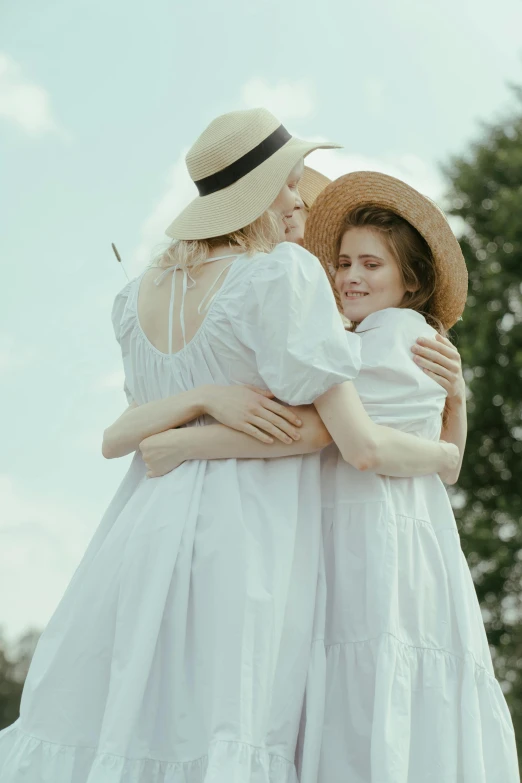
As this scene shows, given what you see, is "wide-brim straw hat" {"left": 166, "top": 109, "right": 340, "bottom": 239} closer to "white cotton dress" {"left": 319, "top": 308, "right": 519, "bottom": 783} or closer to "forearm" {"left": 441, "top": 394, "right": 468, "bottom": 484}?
"white cotton dress" {"left": 319, "top": 308, "right": 519, "bottom": 783}

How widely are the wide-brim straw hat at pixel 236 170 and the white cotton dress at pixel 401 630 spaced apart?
535mm

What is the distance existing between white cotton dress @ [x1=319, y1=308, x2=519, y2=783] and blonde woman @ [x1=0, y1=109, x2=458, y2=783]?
115 mm

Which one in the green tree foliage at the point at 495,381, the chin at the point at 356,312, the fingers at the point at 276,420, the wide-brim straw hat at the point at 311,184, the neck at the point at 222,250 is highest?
the wide-brim straw hat at the point at 311,184

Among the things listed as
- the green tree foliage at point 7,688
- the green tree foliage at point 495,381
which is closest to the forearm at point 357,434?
the green tree foliage at point 495,381

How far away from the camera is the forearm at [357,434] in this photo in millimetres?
2527

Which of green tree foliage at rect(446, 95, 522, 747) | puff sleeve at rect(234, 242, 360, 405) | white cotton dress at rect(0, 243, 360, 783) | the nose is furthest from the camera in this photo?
green tree foliage at rect(446, 95, 522, 747)

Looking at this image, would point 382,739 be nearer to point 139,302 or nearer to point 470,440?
point 139,302

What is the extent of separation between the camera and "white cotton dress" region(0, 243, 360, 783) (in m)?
2.34

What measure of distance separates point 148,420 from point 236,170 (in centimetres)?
75

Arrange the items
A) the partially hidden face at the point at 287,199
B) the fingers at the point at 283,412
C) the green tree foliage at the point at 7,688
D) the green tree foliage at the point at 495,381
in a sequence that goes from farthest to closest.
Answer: the green tree foliage at the point at 7,688 < the green tree foliage at the point at 495,381 < the partially hidden face at the point at 287,199 < the fingers at the point at 283,412

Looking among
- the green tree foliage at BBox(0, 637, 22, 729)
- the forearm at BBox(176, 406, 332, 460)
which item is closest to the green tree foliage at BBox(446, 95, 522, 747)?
the forearm at BBox(176, 406, 332, 460)

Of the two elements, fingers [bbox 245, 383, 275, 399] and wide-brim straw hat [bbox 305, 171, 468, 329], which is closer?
fingers [bbox 245, 383, 275, 399]

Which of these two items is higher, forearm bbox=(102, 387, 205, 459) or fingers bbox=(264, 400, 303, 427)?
forearm bbox=(102, 387, 205, 459)

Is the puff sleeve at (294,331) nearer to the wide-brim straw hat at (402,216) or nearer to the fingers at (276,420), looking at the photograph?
the fingers at (276,420)
